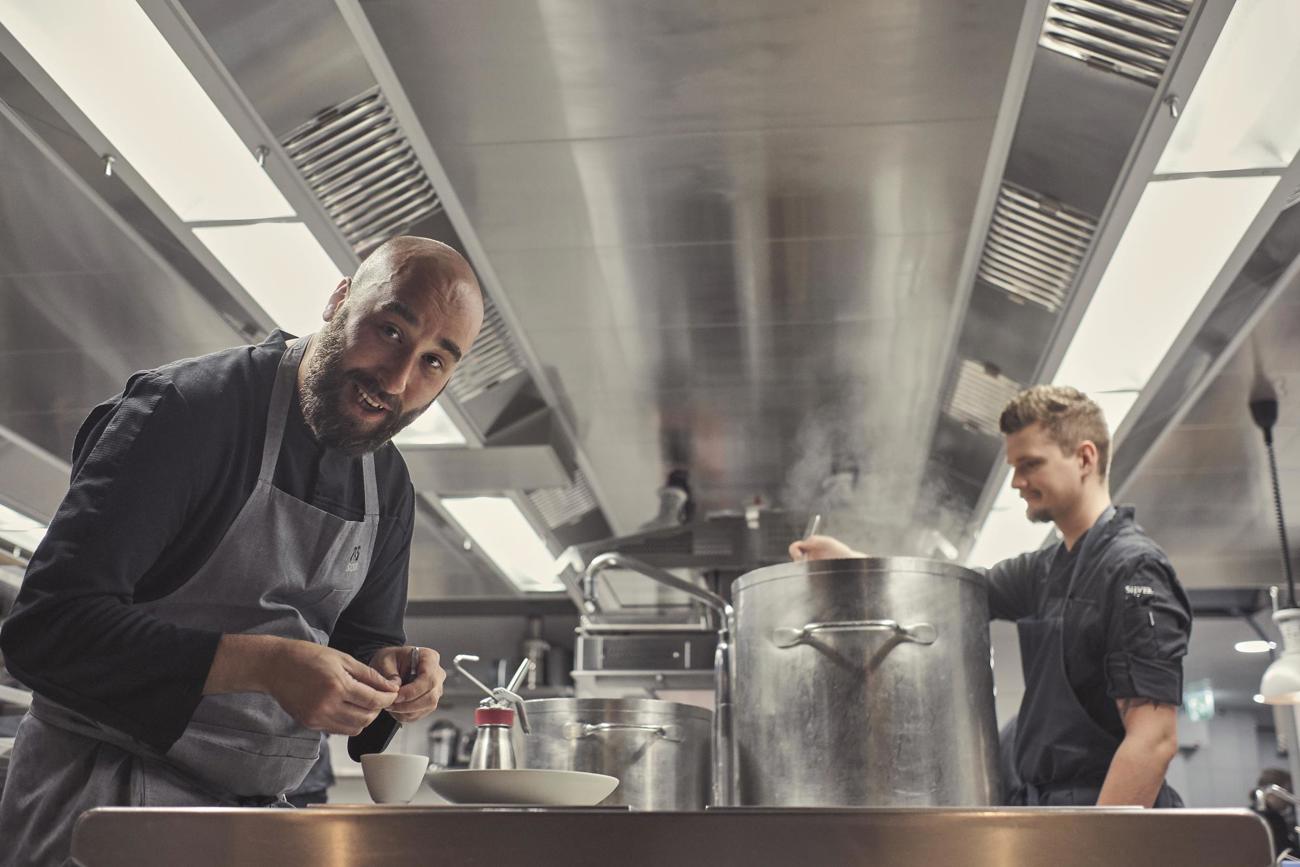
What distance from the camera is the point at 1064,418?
2240 mm

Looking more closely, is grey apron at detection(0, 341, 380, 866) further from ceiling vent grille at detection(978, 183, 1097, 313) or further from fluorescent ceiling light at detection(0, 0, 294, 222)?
ceiling vent grille at detection(978, 183, 1097, 313)

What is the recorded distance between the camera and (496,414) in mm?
4262

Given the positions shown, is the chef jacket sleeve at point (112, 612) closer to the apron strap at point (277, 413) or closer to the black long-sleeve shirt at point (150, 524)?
the black long-sleeve shirt at point (150, 524)

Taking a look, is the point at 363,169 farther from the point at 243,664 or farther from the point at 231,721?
the point at 243,664

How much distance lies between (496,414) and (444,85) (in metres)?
1.78

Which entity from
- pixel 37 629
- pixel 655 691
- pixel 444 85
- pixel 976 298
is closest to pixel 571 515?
pixel 655 691

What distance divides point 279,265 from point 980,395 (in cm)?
237

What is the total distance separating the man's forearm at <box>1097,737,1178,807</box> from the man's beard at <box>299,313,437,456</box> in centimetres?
118

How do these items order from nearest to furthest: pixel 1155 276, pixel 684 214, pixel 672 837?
pixel 672 837, pixel 1155 276, pixel 684 214

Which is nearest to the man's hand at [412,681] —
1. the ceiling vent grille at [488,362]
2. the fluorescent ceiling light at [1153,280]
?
the fluorescent ceiling light at [1153,280]

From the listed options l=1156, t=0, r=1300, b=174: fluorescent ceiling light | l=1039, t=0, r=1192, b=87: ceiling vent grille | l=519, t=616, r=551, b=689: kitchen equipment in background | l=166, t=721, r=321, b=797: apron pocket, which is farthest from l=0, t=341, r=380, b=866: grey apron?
l=519, t=616, r=551, b=689: kitchen equipment in background

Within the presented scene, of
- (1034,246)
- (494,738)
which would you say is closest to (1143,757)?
(494,738)

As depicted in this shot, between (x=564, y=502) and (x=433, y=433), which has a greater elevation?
(x=564, y=502)

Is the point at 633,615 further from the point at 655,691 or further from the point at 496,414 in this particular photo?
the point at 496,414
